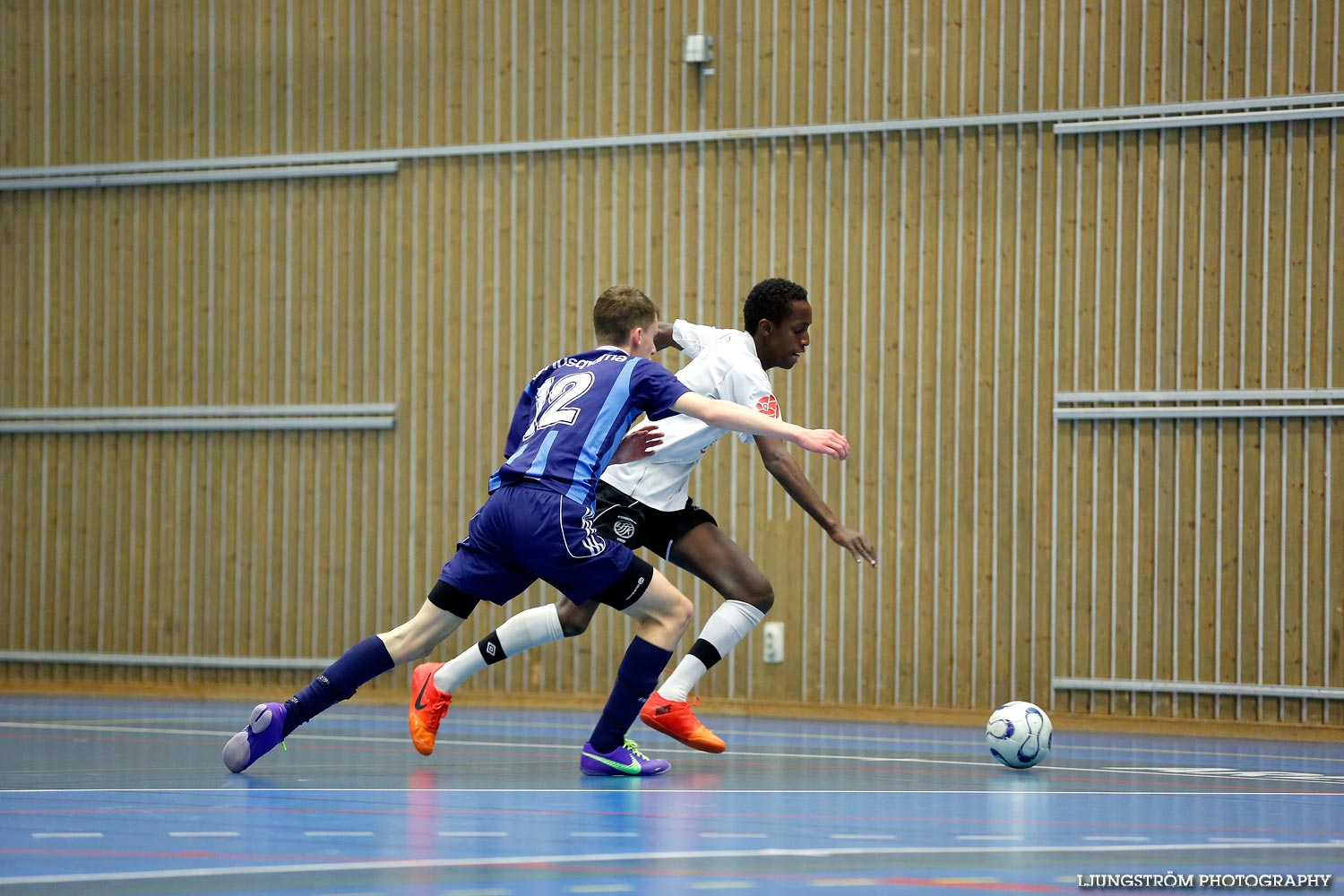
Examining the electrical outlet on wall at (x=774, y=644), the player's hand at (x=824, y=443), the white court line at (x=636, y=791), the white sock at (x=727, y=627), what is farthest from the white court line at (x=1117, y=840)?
the electrical outlet on wall at (x=774, y=644)

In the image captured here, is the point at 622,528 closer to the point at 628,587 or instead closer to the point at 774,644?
the point at 628,587

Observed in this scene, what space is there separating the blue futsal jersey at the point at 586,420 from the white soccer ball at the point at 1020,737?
1910 millimetres

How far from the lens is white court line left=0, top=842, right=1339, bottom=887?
342 centimetres

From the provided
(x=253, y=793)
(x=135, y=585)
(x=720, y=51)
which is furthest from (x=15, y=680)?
(x=253, y=793)

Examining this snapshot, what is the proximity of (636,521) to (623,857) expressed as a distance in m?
2.96

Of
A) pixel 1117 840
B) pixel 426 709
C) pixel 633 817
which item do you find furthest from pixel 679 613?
pixel 1117 840

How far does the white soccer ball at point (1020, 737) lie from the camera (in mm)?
6379

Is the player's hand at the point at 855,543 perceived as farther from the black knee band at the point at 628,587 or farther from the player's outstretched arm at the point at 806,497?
the black knee band at the point at 628,587

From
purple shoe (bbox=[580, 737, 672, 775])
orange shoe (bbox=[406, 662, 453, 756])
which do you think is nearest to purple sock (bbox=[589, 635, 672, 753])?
purple shoe (bbox=[580, 737, 672, 775])

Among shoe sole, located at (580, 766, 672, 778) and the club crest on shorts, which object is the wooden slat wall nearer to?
the club crest on shorts

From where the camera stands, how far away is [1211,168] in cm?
970

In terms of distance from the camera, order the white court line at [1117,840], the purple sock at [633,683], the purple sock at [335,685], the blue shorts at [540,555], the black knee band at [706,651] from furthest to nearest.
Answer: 1. the black knee band at [706,651]
2. the purple sock at [633,683]
3. the purple sock at [335,685]
4. the blue shorts at [540,555]
5. the white court line at [1117,840]

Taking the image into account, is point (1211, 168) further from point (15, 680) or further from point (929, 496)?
point (15, 680)

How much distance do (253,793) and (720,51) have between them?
6928 mm
